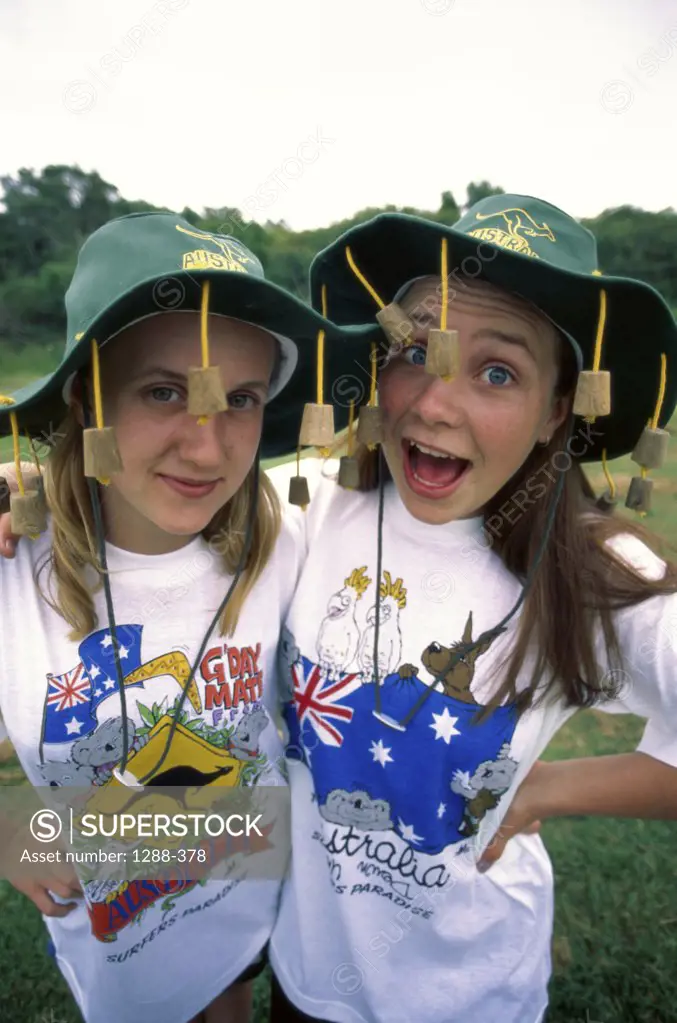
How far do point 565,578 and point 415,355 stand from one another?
1.77 feet

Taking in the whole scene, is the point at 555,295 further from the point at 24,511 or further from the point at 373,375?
the point at 24,511

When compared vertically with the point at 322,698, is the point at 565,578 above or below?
above

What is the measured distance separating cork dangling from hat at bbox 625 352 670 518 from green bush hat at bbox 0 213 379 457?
0.57m

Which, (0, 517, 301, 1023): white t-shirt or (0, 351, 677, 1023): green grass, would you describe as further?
(0, 351, 677, 1023): green grass

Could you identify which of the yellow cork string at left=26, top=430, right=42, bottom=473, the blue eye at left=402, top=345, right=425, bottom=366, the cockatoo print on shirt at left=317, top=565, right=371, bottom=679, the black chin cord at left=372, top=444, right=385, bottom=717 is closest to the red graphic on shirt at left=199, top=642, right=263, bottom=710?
the cockatoo print on shirt at left=317, top=565, right=371, bottom=679

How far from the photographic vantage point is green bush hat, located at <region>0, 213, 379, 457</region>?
1.03 metres

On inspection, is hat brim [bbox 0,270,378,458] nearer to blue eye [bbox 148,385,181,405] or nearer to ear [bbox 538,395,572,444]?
blue eye [bbox 148,385,181,405]

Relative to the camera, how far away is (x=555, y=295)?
3.87 ft

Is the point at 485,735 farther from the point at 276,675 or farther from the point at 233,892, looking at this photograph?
the point at 233,892

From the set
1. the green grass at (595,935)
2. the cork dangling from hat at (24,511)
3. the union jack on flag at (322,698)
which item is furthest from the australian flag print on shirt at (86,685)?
the green grass at (595,935)

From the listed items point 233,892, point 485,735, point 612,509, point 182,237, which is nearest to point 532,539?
point 612,509

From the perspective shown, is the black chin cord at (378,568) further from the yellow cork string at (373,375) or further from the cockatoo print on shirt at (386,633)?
the yellow cork string at (373,375)

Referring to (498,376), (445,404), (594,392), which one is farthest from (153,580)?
(594,392)

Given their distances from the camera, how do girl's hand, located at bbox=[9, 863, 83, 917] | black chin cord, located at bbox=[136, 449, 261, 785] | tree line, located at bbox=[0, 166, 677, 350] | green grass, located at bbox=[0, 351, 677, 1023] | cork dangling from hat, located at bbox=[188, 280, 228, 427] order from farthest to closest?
tree line, located at bbox=[0, 166, 677, 350], green grass, located at bbox=[0, 351, 677, 1023], girl's hand, located at bbox=[9, 863, 83, 917], black chin cord, located at bbox=[136, 449, 261, 785], cork dangling from hat, located at bbox=[188, 280, 228, 427]
